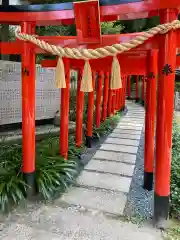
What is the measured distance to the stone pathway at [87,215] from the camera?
3.19 m

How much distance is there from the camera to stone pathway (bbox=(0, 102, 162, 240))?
3191mm

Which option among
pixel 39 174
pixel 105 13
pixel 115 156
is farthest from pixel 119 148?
pixel 105 13

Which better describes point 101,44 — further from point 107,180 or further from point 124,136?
point 124,136

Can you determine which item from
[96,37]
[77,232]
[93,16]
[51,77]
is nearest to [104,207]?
[77,232]

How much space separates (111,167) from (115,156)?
963mm

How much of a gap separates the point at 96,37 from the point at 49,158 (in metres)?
2.64

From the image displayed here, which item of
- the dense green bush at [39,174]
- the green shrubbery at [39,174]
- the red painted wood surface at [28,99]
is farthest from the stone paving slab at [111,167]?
the red painted wood surface at [28,99]

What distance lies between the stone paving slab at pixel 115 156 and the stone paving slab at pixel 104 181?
1147 millimetres

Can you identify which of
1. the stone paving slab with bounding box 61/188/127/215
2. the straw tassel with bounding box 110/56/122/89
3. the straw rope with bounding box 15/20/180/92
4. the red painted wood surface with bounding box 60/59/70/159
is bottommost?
the stone paving slab with bounding box 61/188/127/215

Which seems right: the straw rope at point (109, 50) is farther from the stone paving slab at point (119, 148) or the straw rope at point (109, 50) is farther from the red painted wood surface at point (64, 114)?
the stone paving slab at point (119, 148)

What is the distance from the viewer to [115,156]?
22.2 ft

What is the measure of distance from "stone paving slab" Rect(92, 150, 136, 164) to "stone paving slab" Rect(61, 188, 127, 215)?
2.00 meters

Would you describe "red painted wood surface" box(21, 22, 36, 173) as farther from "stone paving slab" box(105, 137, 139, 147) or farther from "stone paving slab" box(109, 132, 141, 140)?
"stone paving slab" box(109, 132, 141, 140)

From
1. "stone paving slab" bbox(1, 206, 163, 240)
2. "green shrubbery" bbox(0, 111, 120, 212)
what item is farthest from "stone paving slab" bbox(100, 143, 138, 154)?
"stone paving slab" bbox(1, 206, 163, 240)
